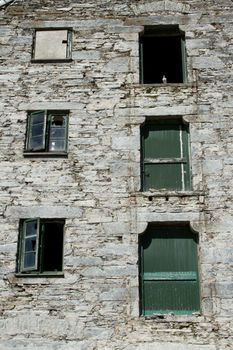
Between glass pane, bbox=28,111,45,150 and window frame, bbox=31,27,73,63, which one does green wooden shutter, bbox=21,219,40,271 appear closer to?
glass pane, bbox=28,111,45,150

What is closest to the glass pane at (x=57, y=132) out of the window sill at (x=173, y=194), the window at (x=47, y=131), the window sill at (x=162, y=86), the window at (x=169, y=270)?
the window at (x=47, y=131)

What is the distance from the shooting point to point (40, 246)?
47.0 feet

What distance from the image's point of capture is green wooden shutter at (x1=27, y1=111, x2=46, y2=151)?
51.5 ft

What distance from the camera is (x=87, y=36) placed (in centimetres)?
1738

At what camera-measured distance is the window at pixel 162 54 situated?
17.6 m

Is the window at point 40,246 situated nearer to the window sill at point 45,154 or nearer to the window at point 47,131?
the window sill at point 45,154

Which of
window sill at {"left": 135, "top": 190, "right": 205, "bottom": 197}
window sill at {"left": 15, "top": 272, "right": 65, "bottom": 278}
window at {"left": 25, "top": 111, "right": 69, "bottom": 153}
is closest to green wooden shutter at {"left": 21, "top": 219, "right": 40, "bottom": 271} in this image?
window sill at {"left": 15, "top": 272, "right": 65, "bottom": 278}

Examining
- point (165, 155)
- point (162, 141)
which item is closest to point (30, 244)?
point (165, 155)

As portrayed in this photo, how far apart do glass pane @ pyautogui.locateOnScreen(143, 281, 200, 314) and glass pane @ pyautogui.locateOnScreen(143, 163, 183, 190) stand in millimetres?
2427

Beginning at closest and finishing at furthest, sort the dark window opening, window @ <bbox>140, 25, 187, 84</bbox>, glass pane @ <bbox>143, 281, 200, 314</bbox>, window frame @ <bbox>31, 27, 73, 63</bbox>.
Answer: glass pane @ <bbox>143, 281, 200, 314</bbox> → the dark window opening → window frame @ <bbox>31, 27, 73, 63</bbox> → window @ <bbox>140, 25, 187, 84</bbox>

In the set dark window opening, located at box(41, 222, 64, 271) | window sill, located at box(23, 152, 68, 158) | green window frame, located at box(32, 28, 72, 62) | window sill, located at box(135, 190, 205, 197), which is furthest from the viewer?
green window frame, located at box(32, 28, 72, 62)

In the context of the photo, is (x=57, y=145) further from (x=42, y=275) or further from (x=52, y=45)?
(x=42, y=275)

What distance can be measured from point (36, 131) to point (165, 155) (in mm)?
3314

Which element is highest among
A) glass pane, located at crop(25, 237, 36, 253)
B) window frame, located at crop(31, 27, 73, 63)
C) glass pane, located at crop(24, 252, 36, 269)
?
window frame, located at crop(31, 27, 73, 63)
